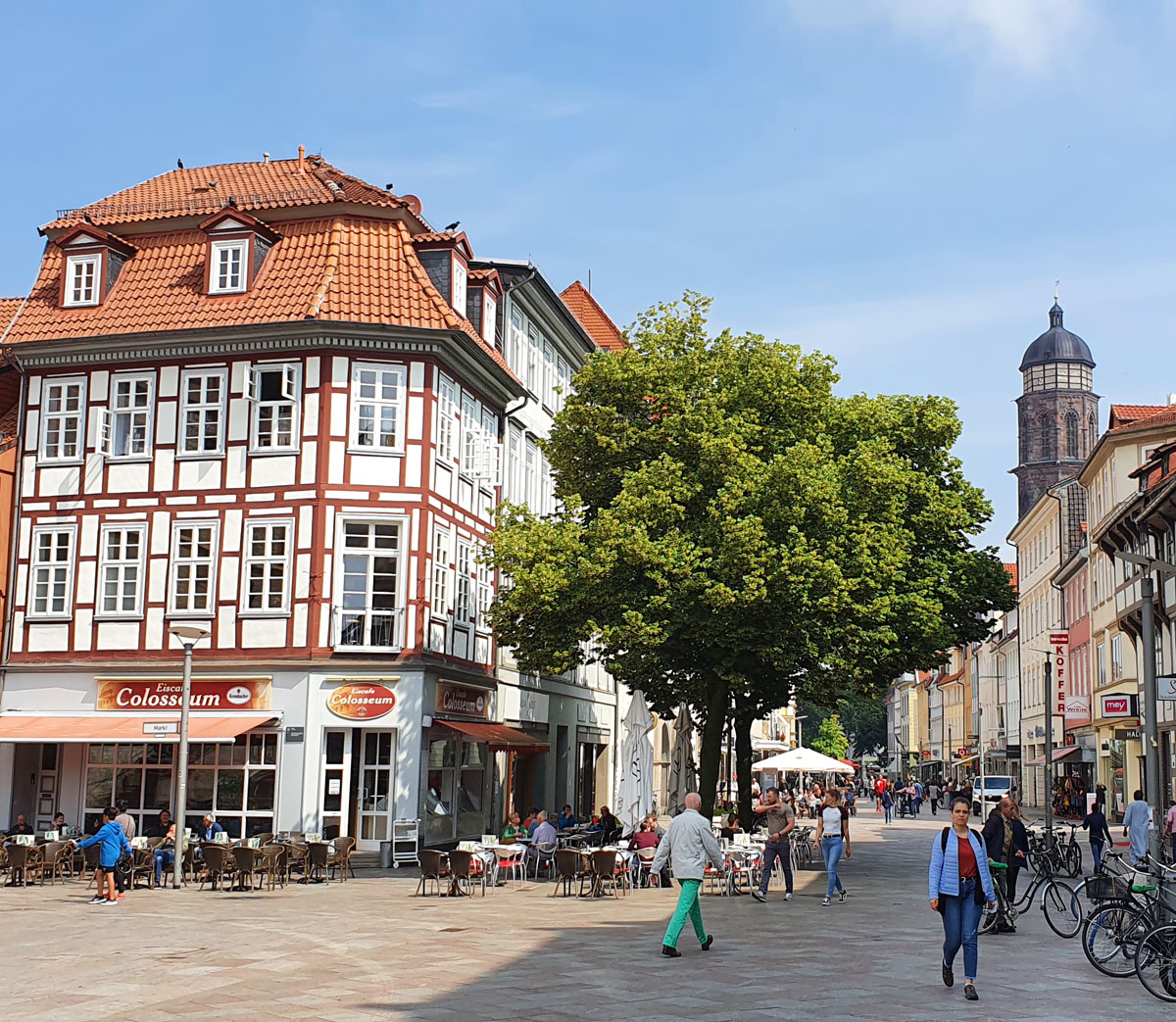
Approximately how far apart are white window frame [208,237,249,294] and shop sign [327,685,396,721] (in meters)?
9.40

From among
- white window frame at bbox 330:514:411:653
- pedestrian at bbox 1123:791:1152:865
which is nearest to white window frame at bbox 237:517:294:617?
white window frame at bbox 330:514:411:653

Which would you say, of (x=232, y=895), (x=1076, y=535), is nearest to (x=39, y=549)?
(x=232, y=895)

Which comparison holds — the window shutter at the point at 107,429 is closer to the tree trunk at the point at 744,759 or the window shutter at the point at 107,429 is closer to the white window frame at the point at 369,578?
the white window frame at the point at 369,578

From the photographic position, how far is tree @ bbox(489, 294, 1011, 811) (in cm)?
2900

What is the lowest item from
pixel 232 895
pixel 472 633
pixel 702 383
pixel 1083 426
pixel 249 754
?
pixel 232 895

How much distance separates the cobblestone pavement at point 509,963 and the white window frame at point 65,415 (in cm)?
1204

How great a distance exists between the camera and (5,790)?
109 ft

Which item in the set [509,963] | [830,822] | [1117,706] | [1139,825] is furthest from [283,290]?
[509,963]

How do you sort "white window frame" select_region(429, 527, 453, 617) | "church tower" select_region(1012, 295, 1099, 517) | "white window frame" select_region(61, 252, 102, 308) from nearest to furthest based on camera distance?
1. "white window frame" select_region(429, 527, 453, 617)
2. "white window frame" select_region(61, 252, 102, 308)
3. "church tower" select_region(1012, 295, 1099, 517)

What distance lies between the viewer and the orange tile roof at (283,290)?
3276 cm

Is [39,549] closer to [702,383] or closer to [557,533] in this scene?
[557,533]

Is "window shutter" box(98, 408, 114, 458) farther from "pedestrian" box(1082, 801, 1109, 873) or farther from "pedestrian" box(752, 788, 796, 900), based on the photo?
"pedestrian" box(1082, 801, 1109, 873)

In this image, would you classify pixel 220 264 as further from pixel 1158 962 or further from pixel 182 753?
pixel 1158 962

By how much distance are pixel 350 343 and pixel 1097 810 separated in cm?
1813
